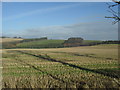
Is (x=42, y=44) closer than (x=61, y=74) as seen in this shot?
No

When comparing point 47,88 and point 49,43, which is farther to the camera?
point 49,43

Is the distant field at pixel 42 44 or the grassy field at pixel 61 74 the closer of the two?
the grassy field at pixel 61 74

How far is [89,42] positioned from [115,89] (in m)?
54.1

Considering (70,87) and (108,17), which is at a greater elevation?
(108,17)

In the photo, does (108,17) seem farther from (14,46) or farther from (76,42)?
(14,46)

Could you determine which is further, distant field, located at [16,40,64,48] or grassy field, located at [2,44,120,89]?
distant field, located at [16,40,64,48]

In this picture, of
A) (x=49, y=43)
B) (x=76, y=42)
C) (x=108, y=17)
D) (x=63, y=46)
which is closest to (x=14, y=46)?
(x=49, y=43)

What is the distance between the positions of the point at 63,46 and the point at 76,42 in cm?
677

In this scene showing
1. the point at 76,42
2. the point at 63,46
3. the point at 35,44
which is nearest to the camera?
the point at 76,42

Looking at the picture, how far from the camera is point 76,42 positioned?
5528cm

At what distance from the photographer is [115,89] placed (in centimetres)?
725

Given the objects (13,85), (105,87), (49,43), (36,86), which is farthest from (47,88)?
(49,43)

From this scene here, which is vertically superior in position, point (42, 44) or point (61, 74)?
point (42, 44)

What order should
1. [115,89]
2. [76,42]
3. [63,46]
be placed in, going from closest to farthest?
[115,89], [76,42], [63,46]
